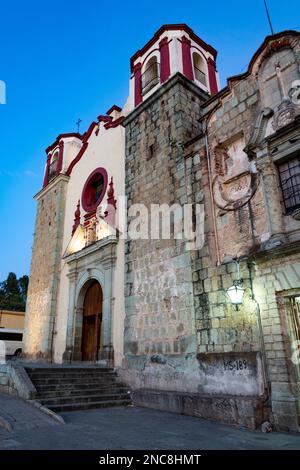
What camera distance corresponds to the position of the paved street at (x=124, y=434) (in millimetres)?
3842

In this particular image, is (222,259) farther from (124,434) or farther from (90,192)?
(90,192)

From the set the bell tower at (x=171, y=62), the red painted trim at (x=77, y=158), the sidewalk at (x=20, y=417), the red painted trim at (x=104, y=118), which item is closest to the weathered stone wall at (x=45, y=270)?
the red painted trim at (x=77, y=158)

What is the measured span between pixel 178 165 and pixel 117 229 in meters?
2.74

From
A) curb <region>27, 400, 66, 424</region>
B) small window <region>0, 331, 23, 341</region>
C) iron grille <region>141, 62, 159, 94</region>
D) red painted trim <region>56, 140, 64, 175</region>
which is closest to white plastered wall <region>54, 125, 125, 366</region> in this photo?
red painted trim <region>56, 140, 64, 175</region>

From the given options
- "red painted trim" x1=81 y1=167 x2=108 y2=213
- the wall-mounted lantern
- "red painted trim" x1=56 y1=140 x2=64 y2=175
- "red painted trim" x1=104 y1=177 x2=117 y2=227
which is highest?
"red painted trim" x1=56 y1=140 x2=64 y2=175

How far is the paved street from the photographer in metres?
3.84

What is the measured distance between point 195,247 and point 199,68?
6.85 meters

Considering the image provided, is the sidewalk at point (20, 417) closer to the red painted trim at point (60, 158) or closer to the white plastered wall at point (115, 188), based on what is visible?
the white plastered wall at point (115, 188)

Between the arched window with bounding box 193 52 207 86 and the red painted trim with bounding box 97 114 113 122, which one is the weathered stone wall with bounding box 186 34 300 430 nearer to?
the arched window with bounding box 193 52 207 86

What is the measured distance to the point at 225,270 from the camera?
6.31m

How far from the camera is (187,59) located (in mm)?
9867


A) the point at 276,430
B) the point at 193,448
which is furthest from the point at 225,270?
the point at 193,448

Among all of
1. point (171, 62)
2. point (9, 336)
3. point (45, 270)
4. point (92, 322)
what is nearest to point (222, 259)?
point (92, 322)

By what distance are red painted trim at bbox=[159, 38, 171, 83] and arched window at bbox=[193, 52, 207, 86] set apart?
3.51 ft
